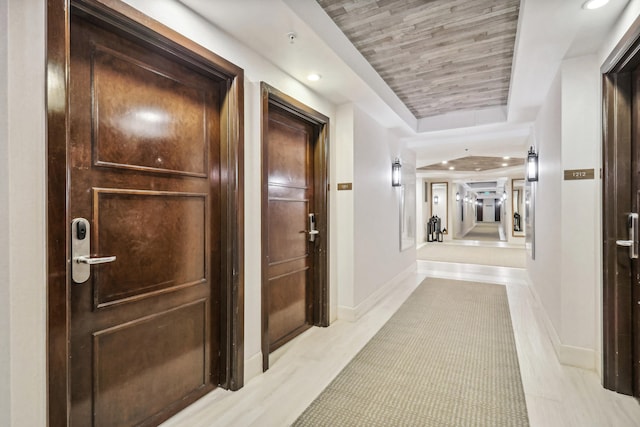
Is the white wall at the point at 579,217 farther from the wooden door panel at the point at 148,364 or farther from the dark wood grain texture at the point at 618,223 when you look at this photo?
the wooden door panel at the point at 148,364

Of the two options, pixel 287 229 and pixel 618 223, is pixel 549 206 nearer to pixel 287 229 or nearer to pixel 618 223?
pixel 618 223

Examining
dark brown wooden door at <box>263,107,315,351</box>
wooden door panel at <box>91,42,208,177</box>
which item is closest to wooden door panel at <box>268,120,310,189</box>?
dark brown wooden door at <box>263,107,315,351</box>

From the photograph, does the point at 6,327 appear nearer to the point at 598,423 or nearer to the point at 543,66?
the point at 598,423

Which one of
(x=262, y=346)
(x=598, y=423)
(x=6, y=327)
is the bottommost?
(x=598, y=423)

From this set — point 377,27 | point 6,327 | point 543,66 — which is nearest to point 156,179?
point 6,327

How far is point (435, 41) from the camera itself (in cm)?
241

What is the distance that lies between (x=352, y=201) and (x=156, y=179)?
203cm

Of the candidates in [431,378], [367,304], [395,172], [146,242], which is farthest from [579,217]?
[146,242]

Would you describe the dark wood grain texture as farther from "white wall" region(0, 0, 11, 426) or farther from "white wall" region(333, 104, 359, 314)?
"white wall" region(0, 0, 11, 426)

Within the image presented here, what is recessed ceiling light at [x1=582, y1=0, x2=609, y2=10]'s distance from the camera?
167 centimetres

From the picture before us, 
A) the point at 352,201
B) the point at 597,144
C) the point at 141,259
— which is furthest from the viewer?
the point at 352,201

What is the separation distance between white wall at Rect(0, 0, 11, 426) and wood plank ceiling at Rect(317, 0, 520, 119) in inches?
64.0

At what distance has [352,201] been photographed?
10.7 ft

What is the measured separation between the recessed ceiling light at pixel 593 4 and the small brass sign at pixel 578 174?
1110 millimetres
